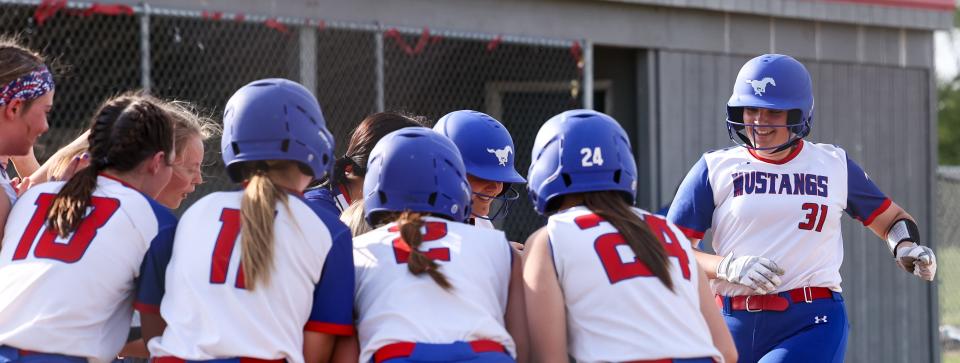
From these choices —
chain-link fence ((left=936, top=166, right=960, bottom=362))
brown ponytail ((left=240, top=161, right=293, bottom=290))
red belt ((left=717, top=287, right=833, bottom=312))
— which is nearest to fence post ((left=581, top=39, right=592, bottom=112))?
chain-link fence ((left=936, top=166, right=960, bottom=362))

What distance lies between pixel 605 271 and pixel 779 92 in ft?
7.14

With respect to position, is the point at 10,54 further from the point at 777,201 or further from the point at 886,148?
the point at 886,148

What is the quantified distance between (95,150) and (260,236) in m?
0.75

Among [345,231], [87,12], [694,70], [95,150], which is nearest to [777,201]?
[345,231]

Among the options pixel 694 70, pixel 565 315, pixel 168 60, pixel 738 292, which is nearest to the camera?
pixel 565 315

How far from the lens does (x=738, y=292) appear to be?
17.4 ft

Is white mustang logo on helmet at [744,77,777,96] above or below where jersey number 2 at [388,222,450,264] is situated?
above

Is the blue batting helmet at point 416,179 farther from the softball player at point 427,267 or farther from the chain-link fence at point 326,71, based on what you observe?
the chain-link fence at point 326,71

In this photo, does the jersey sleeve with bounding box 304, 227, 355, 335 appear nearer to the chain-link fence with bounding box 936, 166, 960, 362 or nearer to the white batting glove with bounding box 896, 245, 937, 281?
the white batting glove with bounding box 896, 245, 937, 281

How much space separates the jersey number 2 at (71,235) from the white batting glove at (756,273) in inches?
98.8

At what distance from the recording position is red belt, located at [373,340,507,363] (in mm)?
3320

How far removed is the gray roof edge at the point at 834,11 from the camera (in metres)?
10.7

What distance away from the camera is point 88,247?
11.4ft

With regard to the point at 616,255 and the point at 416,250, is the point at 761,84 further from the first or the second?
the point at 416,250
